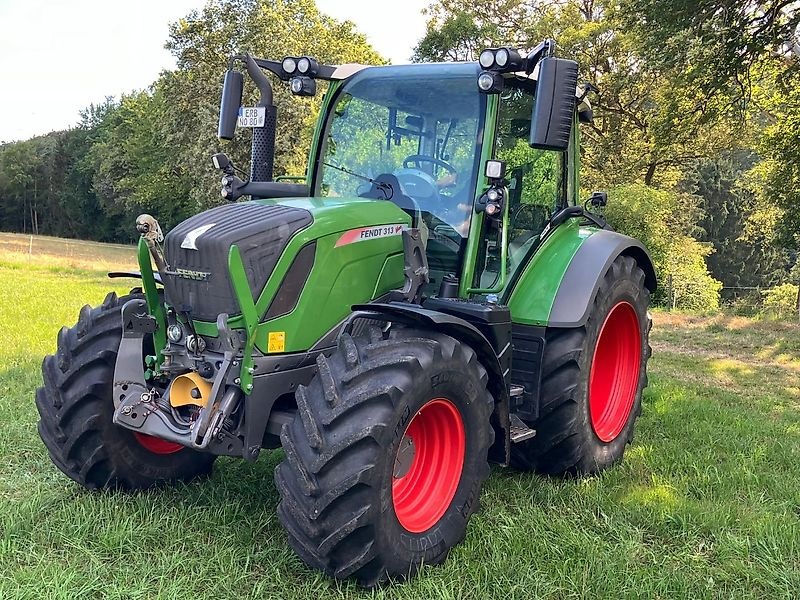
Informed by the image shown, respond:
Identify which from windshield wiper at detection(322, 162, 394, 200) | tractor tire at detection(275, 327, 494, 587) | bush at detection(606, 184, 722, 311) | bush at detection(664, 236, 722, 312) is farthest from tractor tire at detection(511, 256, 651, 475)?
bush at detection(664, 236, 722, 312)

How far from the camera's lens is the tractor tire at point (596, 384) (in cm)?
402

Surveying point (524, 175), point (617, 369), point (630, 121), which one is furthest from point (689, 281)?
point (524, 175)

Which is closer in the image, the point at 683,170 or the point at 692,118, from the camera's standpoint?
the point at 692,118

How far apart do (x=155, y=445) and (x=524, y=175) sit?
268cm

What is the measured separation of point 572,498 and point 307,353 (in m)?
1.74

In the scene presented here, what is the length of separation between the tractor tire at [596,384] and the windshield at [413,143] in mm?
876

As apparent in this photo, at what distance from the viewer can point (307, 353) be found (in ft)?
11.0

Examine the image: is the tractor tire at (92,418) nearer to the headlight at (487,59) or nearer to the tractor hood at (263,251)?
the tractor hood at (263,251)

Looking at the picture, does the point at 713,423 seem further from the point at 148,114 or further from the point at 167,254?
the point at 148,114

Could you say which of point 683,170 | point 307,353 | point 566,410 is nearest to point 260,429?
point 307,353

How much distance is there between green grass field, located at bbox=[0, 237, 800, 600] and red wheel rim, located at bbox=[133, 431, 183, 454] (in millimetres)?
231

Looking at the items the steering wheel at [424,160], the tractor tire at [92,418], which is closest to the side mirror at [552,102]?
the steering wheel at [424,160]

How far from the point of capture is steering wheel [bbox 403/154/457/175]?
395 centimetres

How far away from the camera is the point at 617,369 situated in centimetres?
498
